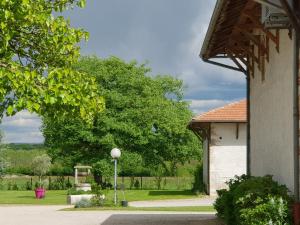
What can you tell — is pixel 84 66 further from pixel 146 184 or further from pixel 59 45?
pixel 59 45

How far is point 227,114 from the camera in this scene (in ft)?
107

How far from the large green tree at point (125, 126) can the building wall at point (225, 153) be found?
1227cm

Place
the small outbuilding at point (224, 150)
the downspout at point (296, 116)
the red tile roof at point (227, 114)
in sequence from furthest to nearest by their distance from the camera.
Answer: the small outbuilding at point (224, 150), the red tile roof at point (227, 114), the downspout at point (296, 116)

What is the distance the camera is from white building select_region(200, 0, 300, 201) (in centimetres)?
888

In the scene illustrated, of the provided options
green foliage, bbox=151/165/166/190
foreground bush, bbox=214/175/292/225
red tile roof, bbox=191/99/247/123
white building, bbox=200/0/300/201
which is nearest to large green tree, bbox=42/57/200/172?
green foliage, bbox=151/165/166/190

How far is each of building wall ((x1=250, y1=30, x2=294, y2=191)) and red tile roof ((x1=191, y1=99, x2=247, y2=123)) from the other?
16.5 metres

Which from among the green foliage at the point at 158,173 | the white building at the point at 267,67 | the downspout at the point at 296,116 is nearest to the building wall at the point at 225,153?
the green foliage at the point at 158,173

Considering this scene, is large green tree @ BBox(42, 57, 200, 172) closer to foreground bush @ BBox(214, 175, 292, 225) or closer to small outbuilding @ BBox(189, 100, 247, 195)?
small outbuilding @ BBox(189, 100, 247, 195)

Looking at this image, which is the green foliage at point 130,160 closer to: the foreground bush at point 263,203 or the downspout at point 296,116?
the foreground bush at point 263,203

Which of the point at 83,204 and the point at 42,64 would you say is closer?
the point at 42,64

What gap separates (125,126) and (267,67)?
1238 inches

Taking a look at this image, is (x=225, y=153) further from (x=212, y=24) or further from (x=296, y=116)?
(x=296, y=116)

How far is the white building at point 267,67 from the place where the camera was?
8883 mm

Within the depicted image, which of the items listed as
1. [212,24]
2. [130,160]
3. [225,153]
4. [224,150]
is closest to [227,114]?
[224,150]
